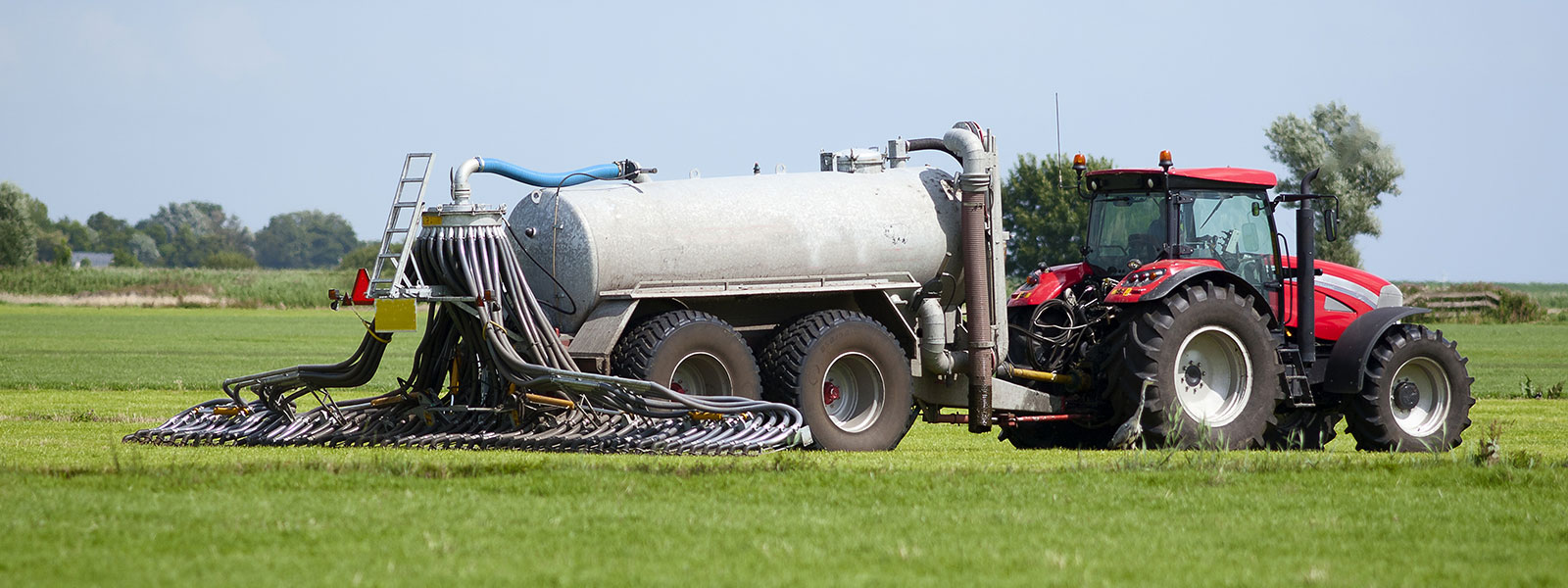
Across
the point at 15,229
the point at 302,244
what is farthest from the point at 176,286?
the point at 302,244

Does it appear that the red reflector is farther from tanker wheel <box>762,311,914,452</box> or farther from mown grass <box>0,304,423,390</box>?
mown grass <box>0,304,423,390</box>

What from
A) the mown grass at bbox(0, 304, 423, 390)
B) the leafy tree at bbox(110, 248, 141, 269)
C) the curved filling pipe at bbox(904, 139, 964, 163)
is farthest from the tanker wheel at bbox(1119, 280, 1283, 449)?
the leafy tree at bbox(110, 248, 141, 269)

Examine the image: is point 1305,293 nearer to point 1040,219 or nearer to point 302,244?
point 1040,219

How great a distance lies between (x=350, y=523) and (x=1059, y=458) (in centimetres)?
620

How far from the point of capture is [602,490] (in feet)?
30.9

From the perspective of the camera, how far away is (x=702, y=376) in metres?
13.6

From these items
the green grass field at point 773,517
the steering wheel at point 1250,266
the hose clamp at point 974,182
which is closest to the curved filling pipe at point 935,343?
the hose clamp at point 974,182

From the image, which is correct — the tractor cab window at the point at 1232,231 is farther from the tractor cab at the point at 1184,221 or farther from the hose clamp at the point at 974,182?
the hose clamp at the point at 974,182

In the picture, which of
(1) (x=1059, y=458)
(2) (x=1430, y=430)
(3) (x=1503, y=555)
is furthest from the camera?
(2) (x=1430, y=430)

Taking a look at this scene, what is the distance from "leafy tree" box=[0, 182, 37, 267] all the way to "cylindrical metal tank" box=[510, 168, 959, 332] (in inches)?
3382

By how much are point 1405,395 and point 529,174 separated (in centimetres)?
778

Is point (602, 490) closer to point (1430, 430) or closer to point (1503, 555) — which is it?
point (1503, 555)

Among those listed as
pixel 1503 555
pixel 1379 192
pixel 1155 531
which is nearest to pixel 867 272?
pixel 1155 531

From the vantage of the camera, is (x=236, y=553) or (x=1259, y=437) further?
(x=1259, y=437)
